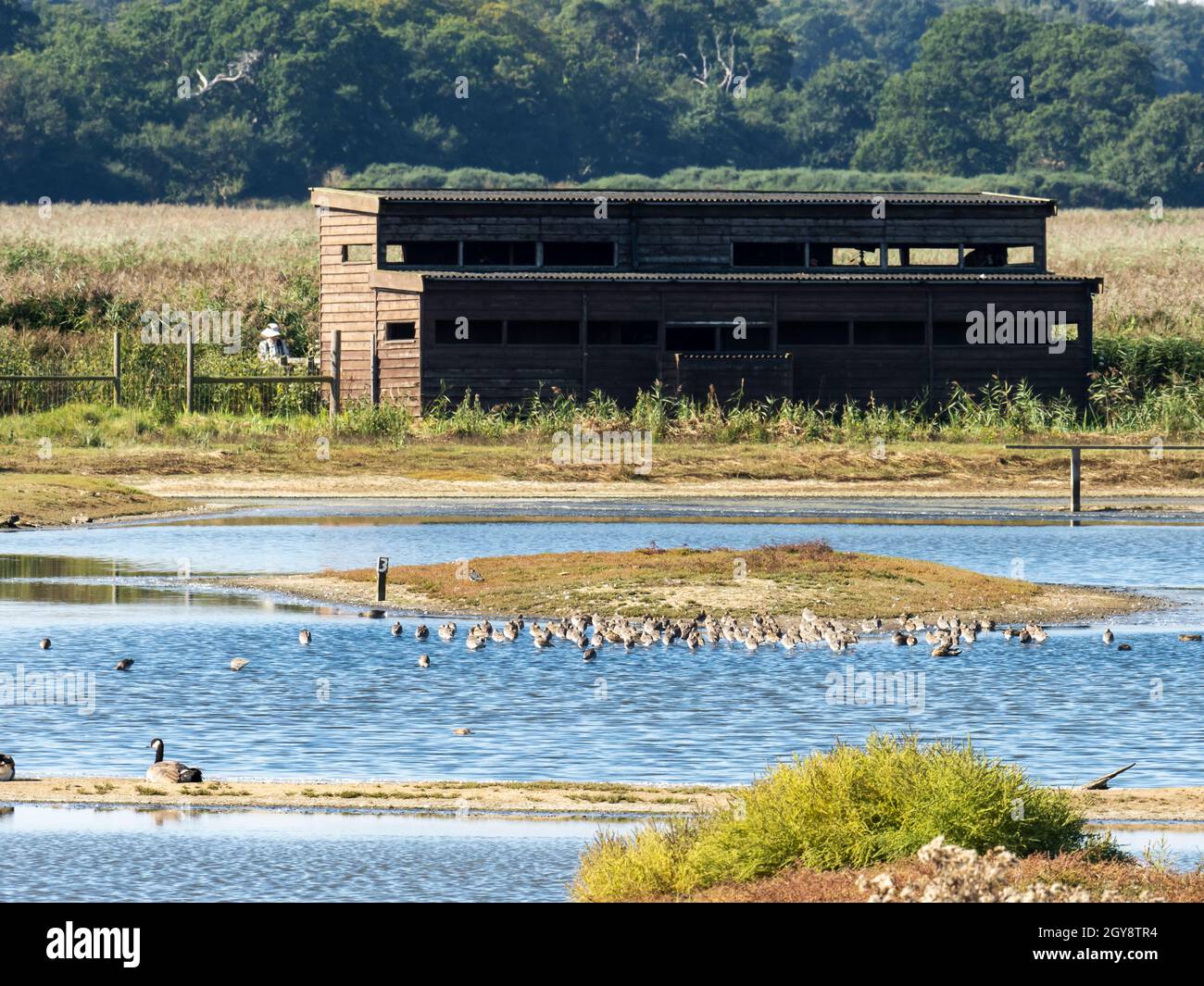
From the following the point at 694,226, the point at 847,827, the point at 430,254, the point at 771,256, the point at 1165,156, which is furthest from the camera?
the point at 1165,156

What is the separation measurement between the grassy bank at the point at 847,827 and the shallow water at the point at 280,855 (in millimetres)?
880

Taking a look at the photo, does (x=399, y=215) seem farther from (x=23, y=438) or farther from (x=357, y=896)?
(x=357, y=896)

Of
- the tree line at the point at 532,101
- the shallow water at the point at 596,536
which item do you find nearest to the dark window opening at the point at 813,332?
the shallow water at the point at 596,536

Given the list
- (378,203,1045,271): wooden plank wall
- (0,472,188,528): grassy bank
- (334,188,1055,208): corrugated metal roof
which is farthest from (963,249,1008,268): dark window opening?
(0,472,188,528): grassy bank

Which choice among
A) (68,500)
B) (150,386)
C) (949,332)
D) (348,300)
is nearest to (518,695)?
(68,500)

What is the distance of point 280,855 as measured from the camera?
15.3 meters

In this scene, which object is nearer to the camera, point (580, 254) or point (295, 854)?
point (295, 854)

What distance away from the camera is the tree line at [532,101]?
431 ft

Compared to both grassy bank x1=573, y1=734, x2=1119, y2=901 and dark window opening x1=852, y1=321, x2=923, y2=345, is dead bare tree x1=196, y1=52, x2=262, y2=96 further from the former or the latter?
grassy bank x1=573, y1=734, x2=1119, y2=901

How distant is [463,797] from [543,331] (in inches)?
1637

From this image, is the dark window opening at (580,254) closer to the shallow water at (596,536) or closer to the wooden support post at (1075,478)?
the shallow water at (596,536)

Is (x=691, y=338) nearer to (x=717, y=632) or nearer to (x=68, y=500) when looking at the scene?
(x=68, y=500)

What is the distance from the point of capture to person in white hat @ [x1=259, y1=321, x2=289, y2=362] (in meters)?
63.3
